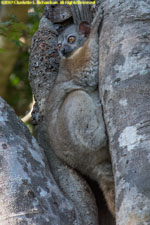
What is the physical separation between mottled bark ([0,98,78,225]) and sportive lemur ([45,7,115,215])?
1.24ft

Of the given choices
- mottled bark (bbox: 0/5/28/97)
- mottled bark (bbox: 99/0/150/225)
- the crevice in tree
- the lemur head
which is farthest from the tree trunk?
mottled bark (bbox: 0/5/28/97)

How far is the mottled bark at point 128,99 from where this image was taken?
3098mm

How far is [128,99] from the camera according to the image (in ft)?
11.7

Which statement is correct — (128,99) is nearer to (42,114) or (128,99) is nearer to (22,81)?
(42,114)

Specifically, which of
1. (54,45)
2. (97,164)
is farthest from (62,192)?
(54,45)

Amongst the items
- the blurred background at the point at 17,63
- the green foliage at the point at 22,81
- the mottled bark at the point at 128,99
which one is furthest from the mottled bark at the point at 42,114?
the blurred background at the point at 17,63

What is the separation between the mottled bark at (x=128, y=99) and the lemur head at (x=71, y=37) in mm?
845

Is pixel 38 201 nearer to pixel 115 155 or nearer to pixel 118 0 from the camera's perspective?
pixel 115 155

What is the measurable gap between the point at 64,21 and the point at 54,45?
35 centimetres

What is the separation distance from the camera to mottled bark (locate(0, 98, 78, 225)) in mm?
3340

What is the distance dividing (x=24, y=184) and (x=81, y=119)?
974 mm

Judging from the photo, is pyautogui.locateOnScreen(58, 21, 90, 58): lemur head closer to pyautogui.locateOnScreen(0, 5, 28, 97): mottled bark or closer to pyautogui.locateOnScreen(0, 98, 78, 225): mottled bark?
pyautogui.locateOnScreen(0, 98, 78, 225): mottled bark

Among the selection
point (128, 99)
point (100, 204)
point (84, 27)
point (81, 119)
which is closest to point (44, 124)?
point (81, 119)

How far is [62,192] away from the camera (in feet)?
13.3
